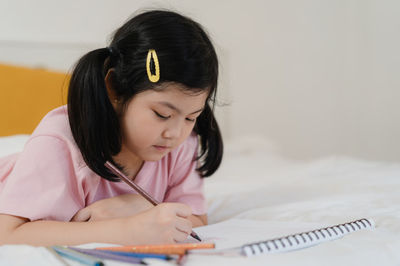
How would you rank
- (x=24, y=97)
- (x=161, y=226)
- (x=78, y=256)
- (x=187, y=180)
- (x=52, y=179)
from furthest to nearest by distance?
(x=24, y=97), (x=187, y=180), (x=52, y=179), (x=161, y=226), (x=78, y=256)

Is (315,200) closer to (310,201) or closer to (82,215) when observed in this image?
(310,201)

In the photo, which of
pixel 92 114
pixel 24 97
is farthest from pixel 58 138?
pixel 24 97

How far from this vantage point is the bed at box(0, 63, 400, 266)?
0.55 meters

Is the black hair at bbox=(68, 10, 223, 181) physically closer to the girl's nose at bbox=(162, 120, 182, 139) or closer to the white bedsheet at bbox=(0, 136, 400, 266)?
the girl's nose at bbox=(162, 120, 182, 139)

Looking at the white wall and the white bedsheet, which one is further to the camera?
the white wall

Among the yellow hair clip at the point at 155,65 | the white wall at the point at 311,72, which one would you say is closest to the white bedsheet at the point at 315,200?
the yellow hair clip at the point at 155,65

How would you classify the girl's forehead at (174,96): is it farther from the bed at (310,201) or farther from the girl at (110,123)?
the bed at (310,201)

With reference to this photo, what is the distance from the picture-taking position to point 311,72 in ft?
8.41

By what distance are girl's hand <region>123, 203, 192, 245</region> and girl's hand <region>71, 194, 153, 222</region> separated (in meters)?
0.15

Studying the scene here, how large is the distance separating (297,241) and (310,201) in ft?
1.50

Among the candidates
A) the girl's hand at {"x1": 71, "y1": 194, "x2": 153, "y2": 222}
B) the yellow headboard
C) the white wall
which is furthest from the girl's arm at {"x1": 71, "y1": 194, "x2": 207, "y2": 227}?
the white wall

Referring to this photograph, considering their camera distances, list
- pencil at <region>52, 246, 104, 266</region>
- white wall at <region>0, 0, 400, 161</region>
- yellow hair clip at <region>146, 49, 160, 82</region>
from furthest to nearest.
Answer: white wall at <region>0, 0, 400, 161</region>
yellow hair clip at <region>146, 49, 160, 82</region>
pencil at <region>52, 246, 104, 266</region>

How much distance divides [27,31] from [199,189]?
1145mm

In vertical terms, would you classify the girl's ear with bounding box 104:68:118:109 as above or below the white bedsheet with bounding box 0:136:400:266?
above
